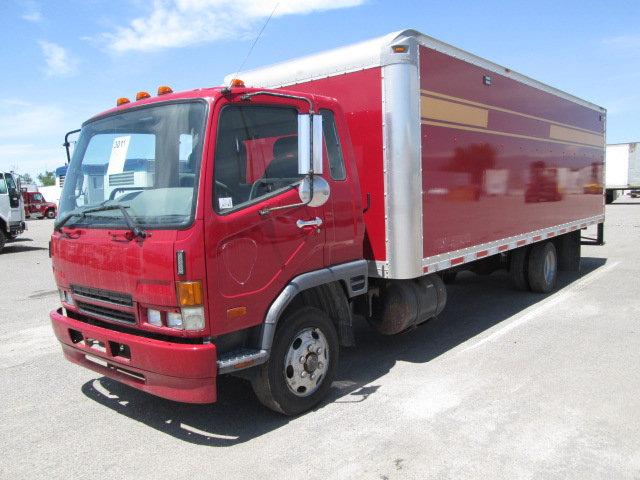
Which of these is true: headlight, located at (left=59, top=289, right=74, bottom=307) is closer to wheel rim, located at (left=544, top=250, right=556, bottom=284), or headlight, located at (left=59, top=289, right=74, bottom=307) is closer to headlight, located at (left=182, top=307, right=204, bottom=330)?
headlight, located at (left=182, top=307, right=204, bottom=330)

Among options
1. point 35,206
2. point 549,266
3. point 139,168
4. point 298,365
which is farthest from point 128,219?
point 35,206

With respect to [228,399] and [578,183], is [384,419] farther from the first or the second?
[578,183]

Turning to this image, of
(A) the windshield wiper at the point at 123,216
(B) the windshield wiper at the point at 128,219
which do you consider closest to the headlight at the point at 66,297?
(A) the windshield wiper at the point at 123,216

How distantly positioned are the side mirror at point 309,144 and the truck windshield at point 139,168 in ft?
2.16

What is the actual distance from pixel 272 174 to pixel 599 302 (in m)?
6.14

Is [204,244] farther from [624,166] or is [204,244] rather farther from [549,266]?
[624,166]

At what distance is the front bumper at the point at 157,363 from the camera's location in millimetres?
3363

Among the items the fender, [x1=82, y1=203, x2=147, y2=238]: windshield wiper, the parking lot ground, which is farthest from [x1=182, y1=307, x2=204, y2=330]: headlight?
the parking lot ground

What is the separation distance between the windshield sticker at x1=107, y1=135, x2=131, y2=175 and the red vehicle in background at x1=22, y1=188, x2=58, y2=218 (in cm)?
3518

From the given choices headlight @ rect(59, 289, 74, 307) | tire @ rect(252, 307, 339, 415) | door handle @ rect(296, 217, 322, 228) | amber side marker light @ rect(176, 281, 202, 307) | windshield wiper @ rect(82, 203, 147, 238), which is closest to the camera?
amber side marker light @ rect(176, 281, 202, 307)

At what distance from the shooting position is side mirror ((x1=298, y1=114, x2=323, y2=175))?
11.8 ft

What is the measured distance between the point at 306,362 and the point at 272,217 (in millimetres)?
1187

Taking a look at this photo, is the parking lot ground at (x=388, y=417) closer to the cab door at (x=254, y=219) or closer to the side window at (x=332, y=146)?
the cab door at (x=254, y=219)

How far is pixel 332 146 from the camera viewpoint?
4418 millimetres
